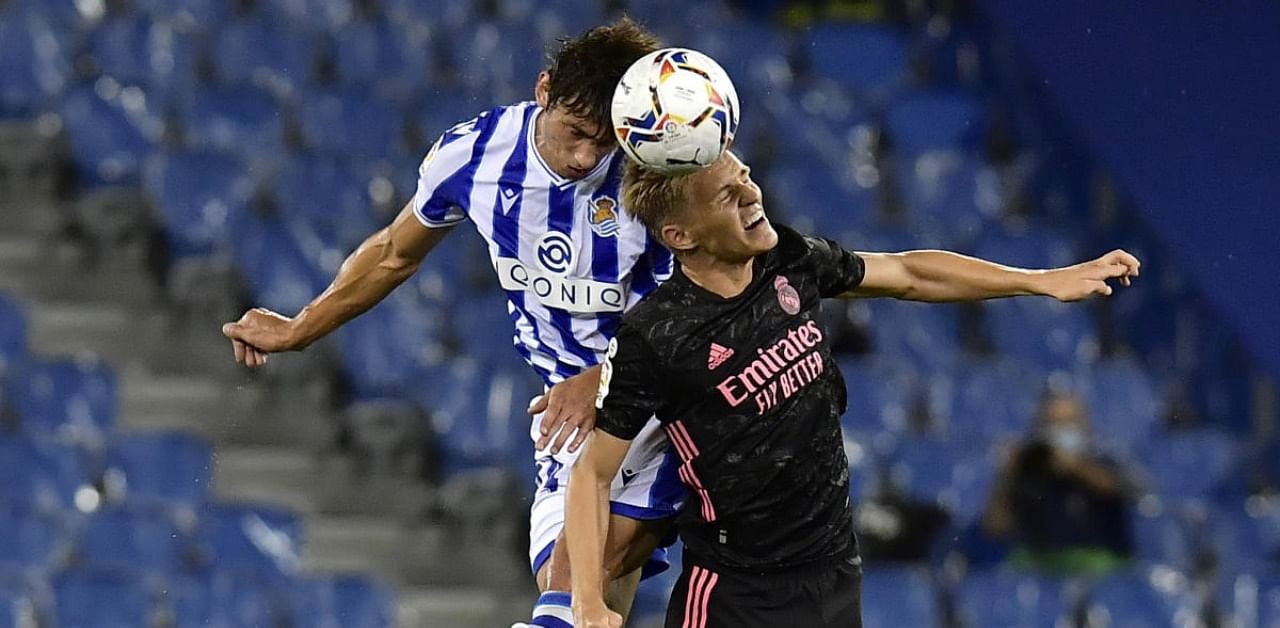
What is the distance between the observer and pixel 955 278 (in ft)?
16.1

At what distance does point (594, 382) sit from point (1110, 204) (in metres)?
6.52

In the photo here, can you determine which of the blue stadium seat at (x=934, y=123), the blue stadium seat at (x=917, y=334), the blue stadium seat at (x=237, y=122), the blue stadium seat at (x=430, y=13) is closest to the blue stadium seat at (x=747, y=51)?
the blue stadium seat at (x=934, y=123)

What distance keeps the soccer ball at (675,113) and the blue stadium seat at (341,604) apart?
161 inches

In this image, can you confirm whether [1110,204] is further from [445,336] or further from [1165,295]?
[445,336]

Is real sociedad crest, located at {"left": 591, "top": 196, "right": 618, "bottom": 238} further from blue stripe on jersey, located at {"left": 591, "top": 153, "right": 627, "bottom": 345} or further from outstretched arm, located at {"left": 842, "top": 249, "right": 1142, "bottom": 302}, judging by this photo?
outstretched arm, located at {"left": 842, "top": 249, "right": 1142, "bottom": 302}

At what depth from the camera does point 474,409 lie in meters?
9.05

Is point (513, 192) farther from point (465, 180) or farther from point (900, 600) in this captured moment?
point (900, 600)

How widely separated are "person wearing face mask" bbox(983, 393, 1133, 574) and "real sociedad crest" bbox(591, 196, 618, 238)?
410cm

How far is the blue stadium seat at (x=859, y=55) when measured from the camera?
11438 mm

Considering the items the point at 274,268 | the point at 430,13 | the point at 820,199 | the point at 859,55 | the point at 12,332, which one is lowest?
the point at 12,332

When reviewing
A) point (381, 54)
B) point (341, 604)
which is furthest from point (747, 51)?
point (341, 604)

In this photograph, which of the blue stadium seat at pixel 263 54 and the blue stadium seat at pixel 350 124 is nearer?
the blue stadium seat at pixel 350 124

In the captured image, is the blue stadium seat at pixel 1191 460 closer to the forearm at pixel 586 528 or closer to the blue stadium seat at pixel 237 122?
the blue stadium seat at pixel 237 122

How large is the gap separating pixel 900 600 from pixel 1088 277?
370cm
